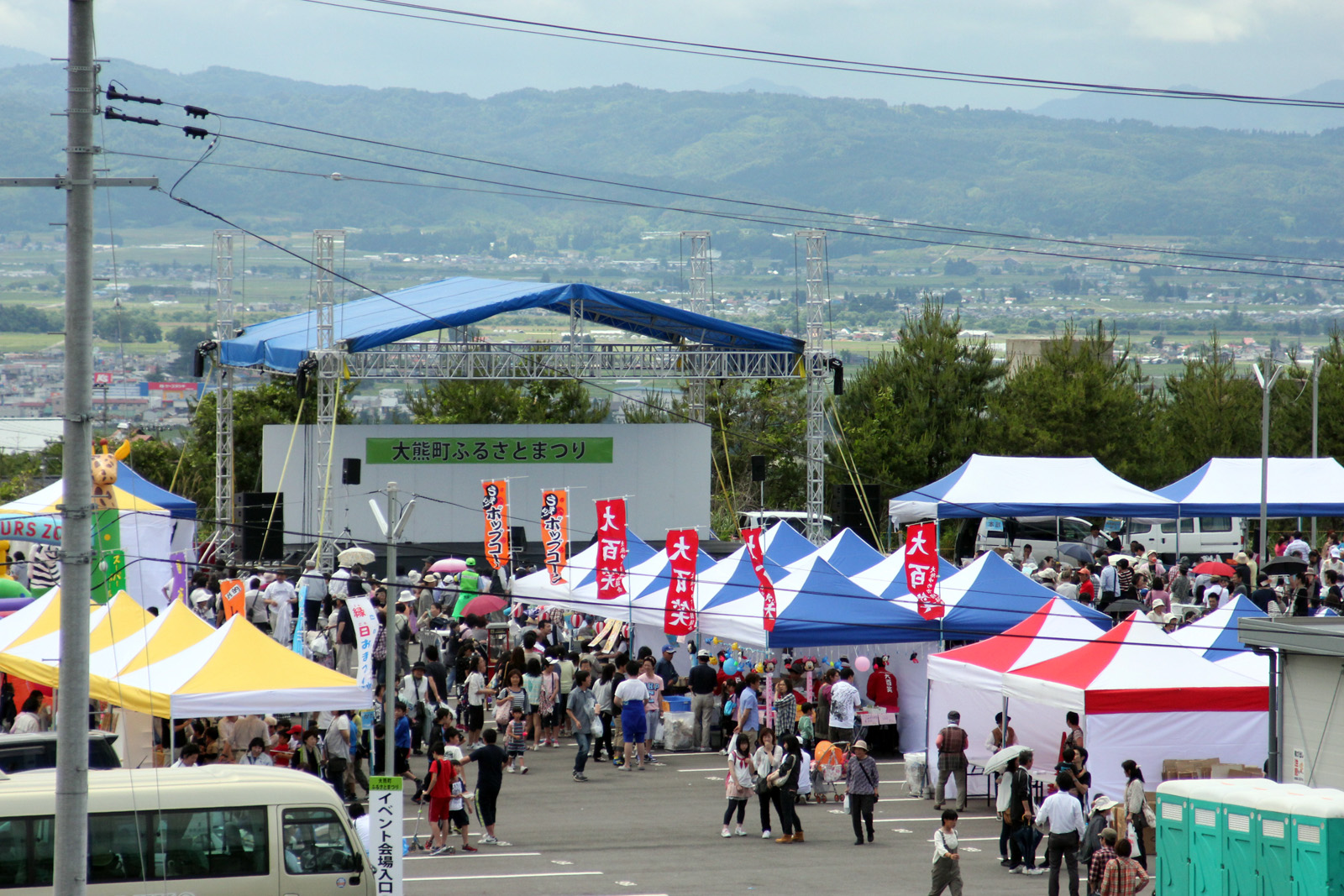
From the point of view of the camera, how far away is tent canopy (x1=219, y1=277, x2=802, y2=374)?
102 ft

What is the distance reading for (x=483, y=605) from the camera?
21.7 meters

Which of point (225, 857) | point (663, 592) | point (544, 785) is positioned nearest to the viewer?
point (225, 857)

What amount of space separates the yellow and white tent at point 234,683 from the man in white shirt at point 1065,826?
637cm

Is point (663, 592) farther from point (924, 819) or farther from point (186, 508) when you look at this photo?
point (186, 508)

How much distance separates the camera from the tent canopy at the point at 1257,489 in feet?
89.9

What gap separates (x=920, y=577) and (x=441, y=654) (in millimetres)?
7942

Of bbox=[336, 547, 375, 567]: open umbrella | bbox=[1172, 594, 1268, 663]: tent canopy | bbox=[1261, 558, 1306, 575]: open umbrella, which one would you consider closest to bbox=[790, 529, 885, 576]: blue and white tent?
bbox=[1172, 594, 1268, 663]: tent canopy

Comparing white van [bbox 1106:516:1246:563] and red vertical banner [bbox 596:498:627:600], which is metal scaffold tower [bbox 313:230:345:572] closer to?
red vertical banner [bbox 596:498:627:600]

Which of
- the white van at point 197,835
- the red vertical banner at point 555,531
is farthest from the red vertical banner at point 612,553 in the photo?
the white van at point 197,835

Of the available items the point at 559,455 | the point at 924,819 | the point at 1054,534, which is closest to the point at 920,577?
the point at 924,819

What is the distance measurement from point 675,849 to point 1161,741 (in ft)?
16.4

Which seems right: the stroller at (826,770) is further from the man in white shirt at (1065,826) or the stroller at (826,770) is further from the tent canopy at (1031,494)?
A: the tent canopy at (1031,494)

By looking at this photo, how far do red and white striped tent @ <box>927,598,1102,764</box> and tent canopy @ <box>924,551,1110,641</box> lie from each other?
3.02 feet

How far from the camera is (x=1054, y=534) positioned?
32625 mm
